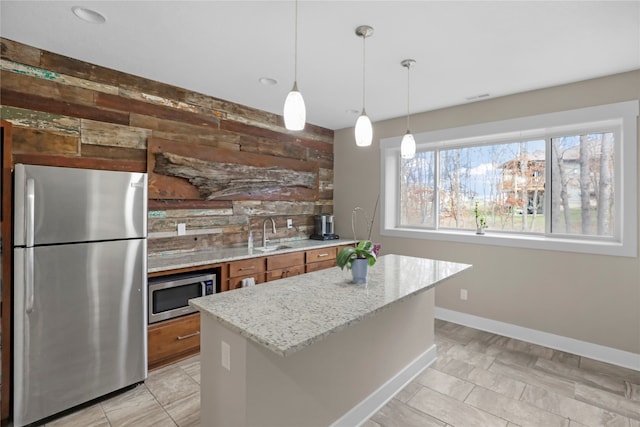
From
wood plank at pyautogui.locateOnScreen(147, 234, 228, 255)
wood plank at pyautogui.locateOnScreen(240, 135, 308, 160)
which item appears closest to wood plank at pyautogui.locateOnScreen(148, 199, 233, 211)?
wood plank at pyautogui.locateOnScreen(147, 234, 228, 255)

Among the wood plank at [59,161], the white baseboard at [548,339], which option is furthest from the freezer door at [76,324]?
the white baseboard at [548,339]

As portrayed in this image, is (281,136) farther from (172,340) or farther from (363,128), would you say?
(172,340)

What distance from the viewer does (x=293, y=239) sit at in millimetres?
4383

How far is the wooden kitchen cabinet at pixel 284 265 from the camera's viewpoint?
11.1ft

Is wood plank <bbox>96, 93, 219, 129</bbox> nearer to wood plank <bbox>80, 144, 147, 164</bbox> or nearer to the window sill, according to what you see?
wood plank <bbox>80, 144, 147, 164</bbox>

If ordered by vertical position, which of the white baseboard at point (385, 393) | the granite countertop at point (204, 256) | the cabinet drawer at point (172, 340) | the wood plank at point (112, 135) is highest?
the wood plank at point (112, 135)

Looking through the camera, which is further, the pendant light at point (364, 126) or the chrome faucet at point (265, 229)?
the chrome faucet at point (265, 229)

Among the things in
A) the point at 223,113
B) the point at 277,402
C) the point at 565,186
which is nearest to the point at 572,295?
the point at 565,186

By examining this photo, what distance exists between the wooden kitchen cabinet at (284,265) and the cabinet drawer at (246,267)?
0.11m

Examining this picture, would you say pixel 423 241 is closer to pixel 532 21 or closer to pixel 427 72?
pixel 427 72

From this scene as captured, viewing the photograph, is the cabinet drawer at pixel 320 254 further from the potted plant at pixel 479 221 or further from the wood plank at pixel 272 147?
the potted plant at pixel 479 221

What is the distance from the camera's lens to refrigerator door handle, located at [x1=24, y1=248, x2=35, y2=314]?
186 centimetres

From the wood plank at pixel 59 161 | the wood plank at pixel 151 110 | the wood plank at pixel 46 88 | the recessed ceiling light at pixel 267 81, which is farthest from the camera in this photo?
the recessed ceiling light at pixel 267 81

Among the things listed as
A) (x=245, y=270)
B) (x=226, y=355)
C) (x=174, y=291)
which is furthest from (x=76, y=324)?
(x=245, y=270)
